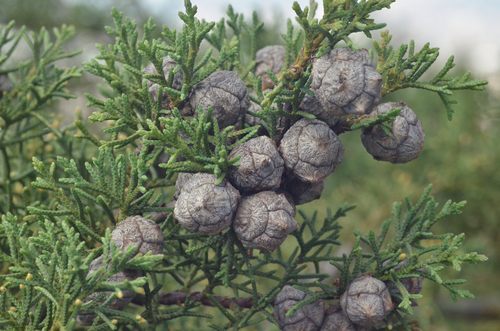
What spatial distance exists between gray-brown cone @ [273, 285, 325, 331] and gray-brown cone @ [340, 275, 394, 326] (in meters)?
0.13

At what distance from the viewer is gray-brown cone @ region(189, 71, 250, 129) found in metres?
1.45

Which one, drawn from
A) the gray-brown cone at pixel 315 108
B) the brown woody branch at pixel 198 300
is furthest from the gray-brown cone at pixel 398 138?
the brown woody branch at pixel 198 300

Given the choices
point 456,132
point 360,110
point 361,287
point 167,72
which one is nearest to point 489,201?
point 456,132

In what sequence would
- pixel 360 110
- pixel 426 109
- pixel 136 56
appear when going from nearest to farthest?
pixel 360 110 < pixel 136 56 < pixel 426 109

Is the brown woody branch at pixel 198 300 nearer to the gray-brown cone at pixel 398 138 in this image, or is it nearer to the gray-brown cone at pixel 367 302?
the gray-brown cone at pixel 367 302

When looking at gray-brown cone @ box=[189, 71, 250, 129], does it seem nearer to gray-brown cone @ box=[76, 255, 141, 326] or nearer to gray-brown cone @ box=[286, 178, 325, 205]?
gray-brown cone @ box=[286, 178, 325, 205]

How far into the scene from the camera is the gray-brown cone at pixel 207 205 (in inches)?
51.8

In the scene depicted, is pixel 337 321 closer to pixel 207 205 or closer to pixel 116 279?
pixel 207 205

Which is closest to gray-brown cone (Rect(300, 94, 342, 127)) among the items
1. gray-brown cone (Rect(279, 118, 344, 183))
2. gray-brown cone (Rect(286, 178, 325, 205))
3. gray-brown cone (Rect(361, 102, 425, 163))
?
gray-brown cone (Rect(279, 118, 344, 183))

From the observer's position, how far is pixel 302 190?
62.8 inches

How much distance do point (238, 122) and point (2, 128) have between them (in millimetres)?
1544

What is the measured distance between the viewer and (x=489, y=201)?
3980mm

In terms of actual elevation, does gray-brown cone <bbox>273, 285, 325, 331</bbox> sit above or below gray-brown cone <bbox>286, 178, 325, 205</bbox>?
below

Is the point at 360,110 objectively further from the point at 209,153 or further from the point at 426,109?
the point at 426,109
